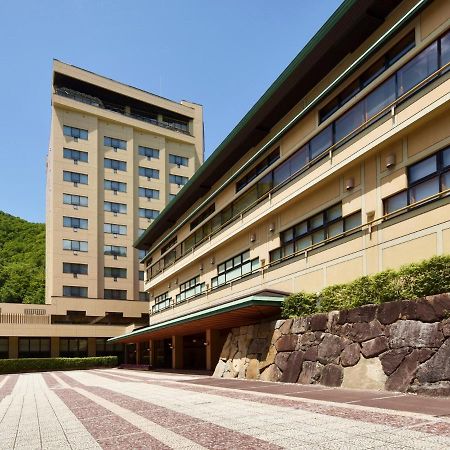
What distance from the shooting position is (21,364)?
161 feet

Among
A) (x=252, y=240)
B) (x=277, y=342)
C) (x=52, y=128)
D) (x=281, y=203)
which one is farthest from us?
(x=52, y=128)

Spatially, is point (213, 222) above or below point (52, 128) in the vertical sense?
below

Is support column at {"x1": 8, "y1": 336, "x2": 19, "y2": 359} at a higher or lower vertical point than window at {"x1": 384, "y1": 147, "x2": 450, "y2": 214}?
lower

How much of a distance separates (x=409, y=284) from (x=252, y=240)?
1451 cm

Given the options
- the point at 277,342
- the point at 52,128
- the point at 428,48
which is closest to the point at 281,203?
the point at 277,342

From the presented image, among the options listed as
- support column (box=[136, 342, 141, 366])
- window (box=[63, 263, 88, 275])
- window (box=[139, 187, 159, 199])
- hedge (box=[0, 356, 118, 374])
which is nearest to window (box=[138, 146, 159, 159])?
window (box=[139, 187, 159, 199])

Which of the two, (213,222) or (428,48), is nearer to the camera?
(428,48)

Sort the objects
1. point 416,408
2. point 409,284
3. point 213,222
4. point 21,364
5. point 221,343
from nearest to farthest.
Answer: point 416,408, point 409,284, point 221,343, point 213,222, point 21,364

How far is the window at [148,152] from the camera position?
228 feet

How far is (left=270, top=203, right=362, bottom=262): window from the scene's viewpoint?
19.3 m

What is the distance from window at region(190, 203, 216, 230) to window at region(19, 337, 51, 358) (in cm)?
2808

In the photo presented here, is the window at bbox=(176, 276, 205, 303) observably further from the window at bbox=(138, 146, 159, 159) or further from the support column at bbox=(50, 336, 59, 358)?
the window at bbox=(138, 146, 159, 159)


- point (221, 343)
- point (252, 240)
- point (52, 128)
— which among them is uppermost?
point (52, 128)

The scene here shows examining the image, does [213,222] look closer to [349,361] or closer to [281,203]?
[281,203]
